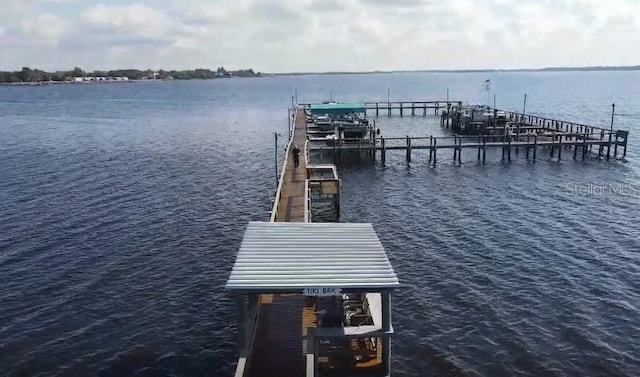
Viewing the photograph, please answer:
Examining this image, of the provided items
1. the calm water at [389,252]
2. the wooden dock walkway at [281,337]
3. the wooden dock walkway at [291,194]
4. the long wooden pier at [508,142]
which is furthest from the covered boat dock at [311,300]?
the long wooden pier at [508,142]

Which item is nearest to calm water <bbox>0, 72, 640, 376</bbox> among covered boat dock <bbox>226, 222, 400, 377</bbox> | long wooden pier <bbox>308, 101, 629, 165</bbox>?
long wooden pier <bbox>308, 101, 629, 165</bbox>

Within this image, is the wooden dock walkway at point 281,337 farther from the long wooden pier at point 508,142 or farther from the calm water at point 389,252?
the long wooden pier at point 508,142

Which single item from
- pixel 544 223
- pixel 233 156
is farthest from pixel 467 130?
pixel 544 223

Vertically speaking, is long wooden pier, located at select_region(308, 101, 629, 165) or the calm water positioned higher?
long wooden pier, located at select_region(308, 101, 629, 165)

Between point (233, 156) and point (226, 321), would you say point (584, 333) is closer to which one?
point (226, 321)

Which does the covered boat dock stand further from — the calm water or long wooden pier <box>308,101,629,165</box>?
long wooden pier <box>308,101,629,165</box>

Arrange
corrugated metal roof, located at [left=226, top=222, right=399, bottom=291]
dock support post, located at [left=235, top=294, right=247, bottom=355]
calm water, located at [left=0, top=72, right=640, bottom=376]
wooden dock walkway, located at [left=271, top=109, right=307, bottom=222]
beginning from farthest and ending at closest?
wooden dock walkway, located at [left=271, top=109, right=307, bottom=222]
calm water, located at [left=0, top=72, right=640, bottom=376]
dock support post, located at [left=235, top=294, right=247, bottom=355]
corrugated metal roof, located at [left=226, top=222, right=399, bottom=291]
